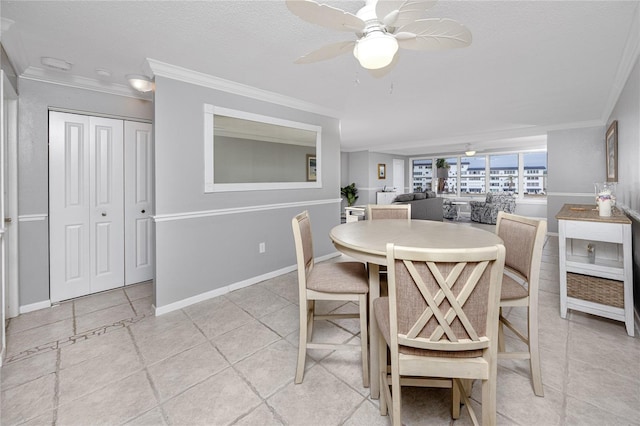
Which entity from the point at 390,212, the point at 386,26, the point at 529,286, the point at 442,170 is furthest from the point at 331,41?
the point at 442,170

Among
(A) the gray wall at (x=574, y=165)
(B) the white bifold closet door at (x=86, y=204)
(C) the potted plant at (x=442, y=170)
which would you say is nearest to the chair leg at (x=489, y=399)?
(B) the white bifold closet door at (x=86, y=204)

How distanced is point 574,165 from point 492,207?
2.12m

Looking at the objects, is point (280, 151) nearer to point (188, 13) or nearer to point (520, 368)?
point (188, 13)

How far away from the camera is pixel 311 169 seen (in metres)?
4.01

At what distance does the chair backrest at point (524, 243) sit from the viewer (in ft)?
4.66

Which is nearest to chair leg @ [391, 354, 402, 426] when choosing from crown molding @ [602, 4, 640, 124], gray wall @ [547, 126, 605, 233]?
crown molding @ [602, 4, 640, 124]

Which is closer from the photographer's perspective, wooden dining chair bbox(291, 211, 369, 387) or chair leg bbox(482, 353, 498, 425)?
chair leg bbox(482, 353, 498, 425)

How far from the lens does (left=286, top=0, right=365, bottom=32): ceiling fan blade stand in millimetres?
1205

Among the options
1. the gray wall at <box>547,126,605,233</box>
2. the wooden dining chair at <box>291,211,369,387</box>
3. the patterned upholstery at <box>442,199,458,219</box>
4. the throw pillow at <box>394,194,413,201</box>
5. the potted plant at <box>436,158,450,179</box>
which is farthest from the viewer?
the potted plant at <box>436,158,450,179</box>

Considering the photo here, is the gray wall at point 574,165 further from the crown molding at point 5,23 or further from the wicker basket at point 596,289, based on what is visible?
the crown molding at point 5,23

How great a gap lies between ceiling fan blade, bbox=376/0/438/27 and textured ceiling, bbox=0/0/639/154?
1.49 ft

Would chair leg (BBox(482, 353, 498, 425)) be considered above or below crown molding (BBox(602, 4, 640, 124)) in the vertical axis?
below

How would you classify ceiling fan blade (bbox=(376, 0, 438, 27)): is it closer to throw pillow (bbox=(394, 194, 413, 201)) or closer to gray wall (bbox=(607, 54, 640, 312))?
gray wall (bbox=(607, 54, 640, 312))

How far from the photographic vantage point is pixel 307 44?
2.17 meters
